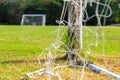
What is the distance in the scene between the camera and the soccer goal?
2812 centimetres

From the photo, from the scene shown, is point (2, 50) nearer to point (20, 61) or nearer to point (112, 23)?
point (20, 61)

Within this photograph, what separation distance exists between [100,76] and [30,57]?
2162mm

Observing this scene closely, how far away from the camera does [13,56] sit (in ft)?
22.8

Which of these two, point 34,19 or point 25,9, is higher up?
point 25,9

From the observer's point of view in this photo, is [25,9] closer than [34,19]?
No

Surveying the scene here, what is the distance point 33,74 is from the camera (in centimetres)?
481

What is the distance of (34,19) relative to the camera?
93.4 feet

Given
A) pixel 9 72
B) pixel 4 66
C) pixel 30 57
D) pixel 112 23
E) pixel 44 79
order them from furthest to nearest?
pixel 112 23
pixel 30 57
pixel 4 66
pixel 9 72
pixel 44 79

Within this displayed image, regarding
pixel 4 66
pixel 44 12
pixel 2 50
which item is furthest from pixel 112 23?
pixel 4 66

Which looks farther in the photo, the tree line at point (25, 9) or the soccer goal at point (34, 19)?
the tree line at point (25, 9)

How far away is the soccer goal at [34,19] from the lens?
2812cm

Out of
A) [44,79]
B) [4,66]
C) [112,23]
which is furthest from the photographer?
[112,23]

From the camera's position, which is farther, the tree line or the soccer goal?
the tree line

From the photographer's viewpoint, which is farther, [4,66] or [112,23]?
[112,23]
